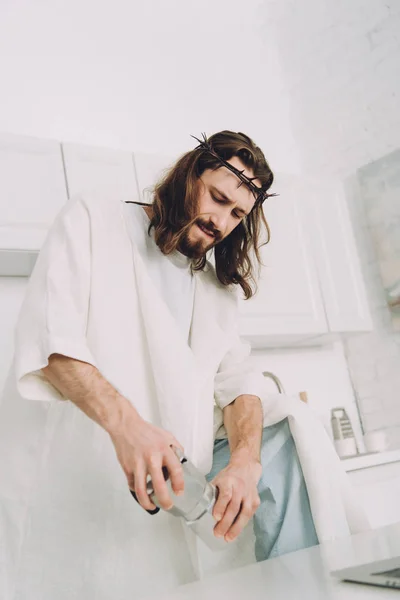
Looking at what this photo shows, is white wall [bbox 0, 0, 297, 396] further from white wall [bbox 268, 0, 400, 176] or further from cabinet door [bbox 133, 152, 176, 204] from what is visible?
cabinet door [bbox 133, 152, 176, 204]

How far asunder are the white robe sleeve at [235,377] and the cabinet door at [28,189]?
79 cm

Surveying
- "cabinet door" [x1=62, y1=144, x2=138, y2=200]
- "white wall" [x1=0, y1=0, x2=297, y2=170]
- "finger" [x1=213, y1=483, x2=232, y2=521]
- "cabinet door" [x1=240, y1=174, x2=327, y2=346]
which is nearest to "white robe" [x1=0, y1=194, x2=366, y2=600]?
"finger" [x1=213, y1=483, x2=232, y2=521]

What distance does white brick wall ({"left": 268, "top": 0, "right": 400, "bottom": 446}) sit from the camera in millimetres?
2992

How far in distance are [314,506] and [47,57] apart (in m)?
2.25

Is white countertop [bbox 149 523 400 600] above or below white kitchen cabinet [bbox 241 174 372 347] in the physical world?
below

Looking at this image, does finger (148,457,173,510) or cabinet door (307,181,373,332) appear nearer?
finger (148,457,173,510)

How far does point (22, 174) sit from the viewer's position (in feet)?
6.73

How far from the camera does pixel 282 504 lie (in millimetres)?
1233

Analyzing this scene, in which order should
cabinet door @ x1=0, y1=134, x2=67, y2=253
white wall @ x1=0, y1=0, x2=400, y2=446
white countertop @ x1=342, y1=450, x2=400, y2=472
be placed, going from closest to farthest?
cabinet door @ x1=0, y1=134, x2=67, y2=253 → white countertop @ x1=342, y1=450, x2=400, y2=472 → white wall @ x1=0, y1=0, x2=400, y2=446

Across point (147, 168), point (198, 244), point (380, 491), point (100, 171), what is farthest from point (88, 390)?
point (380, 491)

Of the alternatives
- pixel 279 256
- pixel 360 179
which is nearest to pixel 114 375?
pixel 279 256

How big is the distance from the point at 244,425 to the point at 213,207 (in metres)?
0.60

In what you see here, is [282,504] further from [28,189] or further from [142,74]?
[142,74]

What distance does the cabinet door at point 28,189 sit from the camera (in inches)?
78.5
